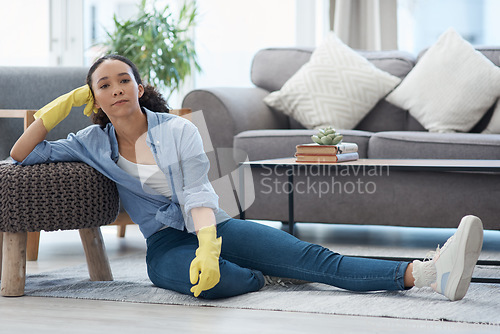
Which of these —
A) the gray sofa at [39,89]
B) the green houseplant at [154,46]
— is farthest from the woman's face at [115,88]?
the green houseplant at [154,46]

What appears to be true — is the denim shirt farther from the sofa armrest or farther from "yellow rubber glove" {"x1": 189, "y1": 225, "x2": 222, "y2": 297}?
the sofa armrest

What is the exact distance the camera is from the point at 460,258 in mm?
1617

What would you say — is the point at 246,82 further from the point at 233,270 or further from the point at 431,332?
the point at 431,332

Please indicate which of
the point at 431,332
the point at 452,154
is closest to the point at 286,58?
the point at 452,154

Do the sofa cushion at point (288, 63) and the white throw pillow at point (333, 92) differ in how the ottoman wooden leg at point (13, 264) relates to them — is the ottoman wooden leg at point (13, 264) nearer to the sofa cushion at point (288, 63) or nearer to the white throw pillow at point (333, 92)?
the white throw pillow at point (333, 92)

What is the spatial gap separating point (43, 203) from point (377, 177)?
145cm

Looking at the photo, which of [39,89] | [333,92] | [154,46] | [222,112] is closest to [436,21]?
[333,92]

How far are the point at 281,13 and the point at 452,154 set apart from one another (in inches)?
91.8

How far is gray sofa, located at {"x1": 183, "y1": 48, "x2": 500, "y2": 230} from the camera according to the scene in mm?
2633

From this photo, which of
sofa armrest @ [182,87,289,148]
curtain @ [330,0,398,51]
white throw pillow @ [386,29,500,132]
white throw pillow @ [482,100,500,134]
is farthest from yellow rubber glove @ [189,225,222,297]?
curtain @ [330,0,398,51]

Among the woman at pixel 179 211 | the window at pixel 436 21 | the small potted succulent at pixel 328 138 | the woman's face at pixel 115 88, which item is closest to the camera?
the woman at pixel 179 211

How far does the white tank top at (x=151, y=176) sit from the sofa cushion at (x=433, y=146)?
1.22m

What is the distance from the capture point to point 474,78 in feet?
10.2

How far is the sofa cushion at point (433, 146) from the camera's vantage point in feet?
8.61
